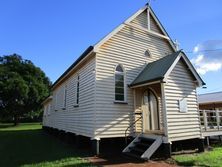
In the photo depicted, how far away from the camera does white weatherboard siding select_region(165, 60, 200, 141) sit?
10.4 meters

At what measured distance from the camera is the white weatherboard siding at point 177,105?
10.4 meters

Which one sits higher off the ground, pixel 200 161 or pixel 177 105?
pixel 177 105

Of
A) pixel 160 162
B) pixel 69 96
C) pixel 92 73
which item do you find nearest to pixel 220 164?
pixel 160 162

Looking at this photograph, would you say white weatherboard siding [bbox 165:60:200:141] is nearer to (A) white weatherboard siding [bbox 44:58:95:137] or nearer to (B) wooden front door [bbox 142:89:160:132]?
(B) wooden front door [bbox 142:89:160:132]

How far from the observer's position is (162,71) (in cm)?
1056

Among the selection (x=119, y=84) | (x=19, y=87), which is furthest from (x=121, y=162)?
(x=19, y=87)

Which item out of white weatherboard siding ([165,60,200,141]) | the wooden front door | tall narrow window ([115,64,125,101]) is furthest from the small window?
tall narrow window ([115,64,125,101])

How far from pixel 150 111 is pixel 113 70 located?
329 cm

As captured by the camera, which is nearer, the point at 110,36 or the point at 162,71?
the point at 162,71

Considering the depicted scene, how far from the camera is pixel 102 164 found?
858cm

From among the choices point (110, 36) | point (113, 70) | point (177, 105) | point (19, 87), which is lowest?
point (177, 105)

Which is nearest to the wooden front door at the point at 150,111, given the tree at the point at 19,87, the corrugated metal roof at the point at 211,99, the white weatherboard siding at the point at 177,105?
the white weatherboard siding at the point at 177,105

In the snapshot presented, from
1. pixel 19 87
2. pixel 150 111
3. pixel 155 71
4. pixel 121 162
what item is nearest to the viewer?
pixel 121 162

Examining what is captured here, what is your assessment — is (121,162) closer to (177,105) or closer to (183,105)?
(177,105)
